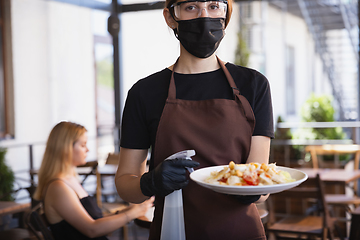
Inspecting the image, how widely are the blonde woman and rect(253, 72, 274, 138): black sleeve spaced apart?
1.19 meters

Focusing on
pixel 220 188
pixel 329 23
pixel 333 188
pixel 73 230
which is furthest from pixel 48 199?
pixel 329 23

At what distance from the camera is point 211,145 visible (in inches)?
49.1

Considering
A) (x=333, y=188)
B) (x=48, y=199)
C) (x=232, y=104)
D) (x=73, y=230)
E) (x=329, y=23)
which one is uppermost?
(x=329, y=23)

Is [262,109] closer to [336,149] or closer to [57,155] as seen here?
[57,155]

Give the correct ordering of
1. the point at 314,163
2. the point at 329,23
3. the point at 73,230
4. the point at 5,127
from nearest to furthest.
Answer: the point at 73,230
the point at 314,163
the point at 5,127
the point at 329,23

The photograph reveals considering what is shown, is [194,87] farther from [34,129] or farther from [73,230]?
[34,129]

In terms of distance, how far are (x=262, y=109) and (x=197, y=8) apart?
352 millimetres

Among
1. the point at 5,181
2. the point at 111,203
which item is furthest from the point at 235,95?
the point at 5,181

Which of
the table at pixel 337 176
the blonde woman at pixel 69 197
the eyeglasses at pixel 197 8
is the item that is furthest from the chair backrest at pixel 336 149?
the eyeglasses at pixel 197 8

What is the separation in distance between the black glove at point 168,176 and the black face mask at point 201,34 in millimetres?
361

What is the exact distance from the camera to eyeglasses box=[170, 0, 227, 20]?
49.5 inches

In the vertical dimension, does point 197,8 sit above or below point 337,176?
above

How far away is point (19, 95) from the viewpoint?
6488 mm

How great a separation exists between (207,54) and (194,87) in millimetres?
106
